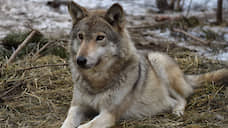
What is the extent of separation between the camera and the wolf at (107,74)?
3.29 metres

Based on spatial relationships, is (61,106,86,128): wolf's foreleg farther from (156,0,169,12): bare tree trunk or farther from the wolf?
(156,0,169,12): bare tree trunk

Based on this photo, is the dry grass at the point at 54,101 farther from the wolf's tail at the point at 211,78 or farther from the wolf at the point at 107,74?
the wolf at the point at 107,74

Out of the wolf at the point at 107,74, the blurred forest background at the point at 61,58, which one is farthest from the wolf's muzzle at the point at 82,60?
the blurred forest background at the point at 61,58

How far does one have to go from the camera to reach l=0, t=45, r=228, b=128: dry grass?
361cm

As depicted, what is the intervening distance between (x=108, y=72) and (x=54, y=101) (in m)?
1.25

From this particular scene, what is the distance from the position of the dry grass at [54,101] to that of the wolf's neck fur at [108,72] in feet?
1.81

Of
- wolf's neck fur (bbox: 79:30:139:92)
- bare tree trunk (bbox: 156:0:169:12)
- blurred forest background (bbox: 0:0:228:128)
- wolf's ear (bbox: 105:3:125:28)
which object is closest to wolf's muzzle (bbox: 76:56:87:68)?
wolf's neck fur (bbox: 79:30:139:92)

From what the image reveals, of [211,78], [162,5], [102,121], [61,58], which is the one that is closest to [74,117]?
[102,121]

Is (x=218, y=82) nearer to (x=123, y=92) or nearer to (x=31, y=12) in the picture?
(x=123, y=92)

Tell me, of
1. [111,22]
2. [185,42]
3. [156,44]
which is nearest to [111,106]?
[111,22]

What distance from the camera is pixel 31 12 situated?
33.4 feet

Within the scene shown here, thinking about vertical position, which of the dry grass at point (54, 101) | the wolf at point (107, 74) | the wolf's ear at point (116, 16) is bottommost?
the dry grass at point (54, 101)

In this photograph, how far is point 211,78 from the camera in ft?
15.2

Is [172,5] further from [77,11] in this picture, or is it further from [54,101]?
[77,11]
